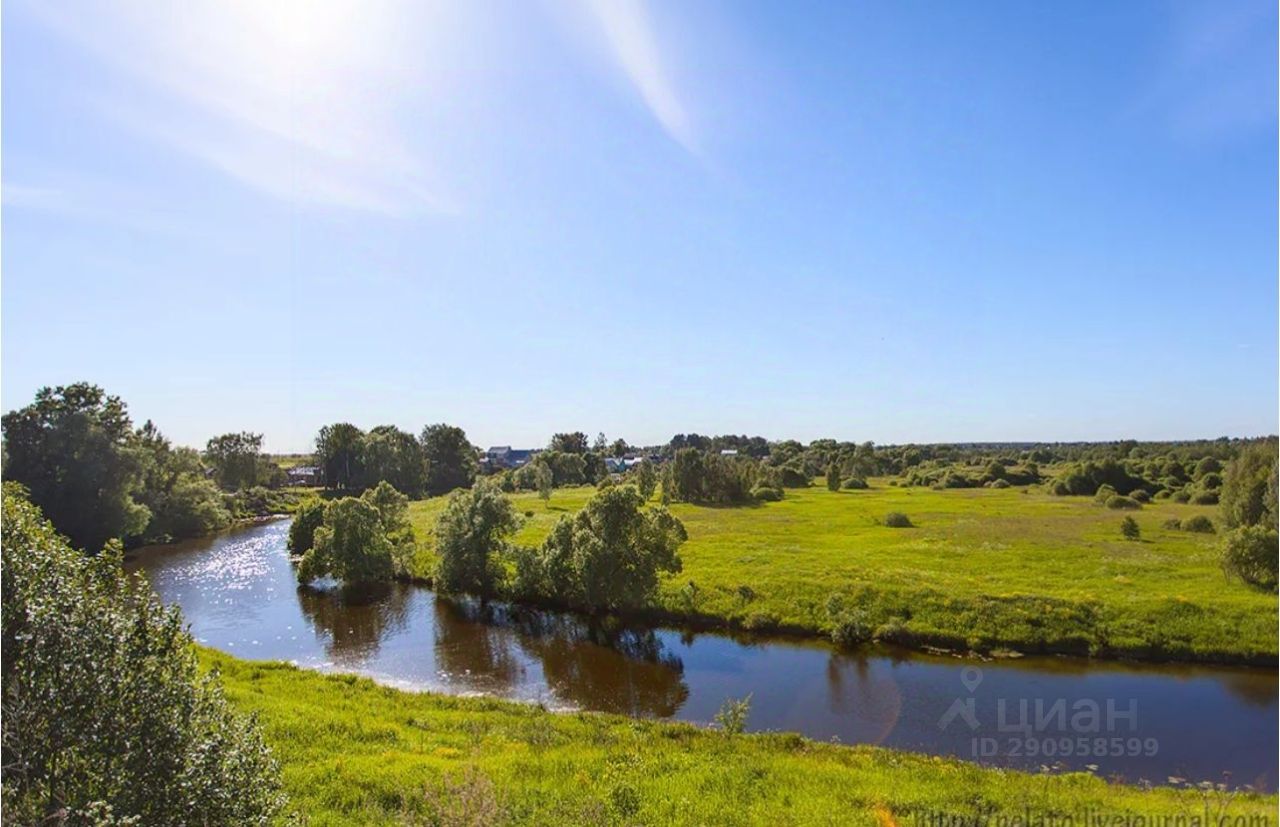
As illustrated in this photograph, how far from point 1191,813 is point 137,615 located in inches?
890

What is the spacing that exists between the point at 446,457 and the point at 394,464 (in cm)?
1484

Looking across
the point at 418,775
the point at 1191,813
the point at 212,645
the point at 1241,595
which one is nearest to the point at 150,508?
the point at 212,645

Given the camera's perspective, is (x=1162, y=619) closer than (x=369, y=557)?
Yes

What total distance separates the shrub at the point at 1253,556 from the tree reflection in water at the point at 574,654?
107 ft

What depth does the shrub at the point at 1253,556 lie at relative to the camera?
3625cm

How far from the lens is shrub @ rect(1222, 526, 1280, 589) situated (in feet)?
119

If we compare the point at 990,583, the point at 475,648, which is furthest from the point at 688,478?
the point at 475,648

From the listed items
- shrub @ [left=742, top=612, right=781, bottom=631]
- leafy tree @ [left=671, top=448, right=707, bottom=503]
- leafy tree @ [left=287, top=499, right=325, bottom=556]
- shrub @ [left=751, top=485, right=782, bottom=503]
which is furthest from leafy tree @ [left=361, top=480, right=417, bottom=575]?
shrub @ [left=751, top=485, right=782, bottom=503]

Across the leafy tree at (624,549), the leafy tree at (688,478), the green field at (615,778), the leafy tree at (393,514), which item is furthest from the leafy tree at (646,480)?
the green field at (615,778)

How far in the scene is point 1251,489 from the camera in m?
44.4

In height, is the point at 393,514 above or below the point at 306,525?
above

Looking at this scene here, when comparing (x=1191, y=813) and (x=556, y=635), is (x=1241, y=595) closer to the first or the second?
(x=1191, y=813)

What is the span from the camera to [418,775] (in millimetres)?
17203

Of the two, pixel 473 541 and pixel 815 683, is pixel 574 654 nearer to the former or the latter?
pixel 815 683
